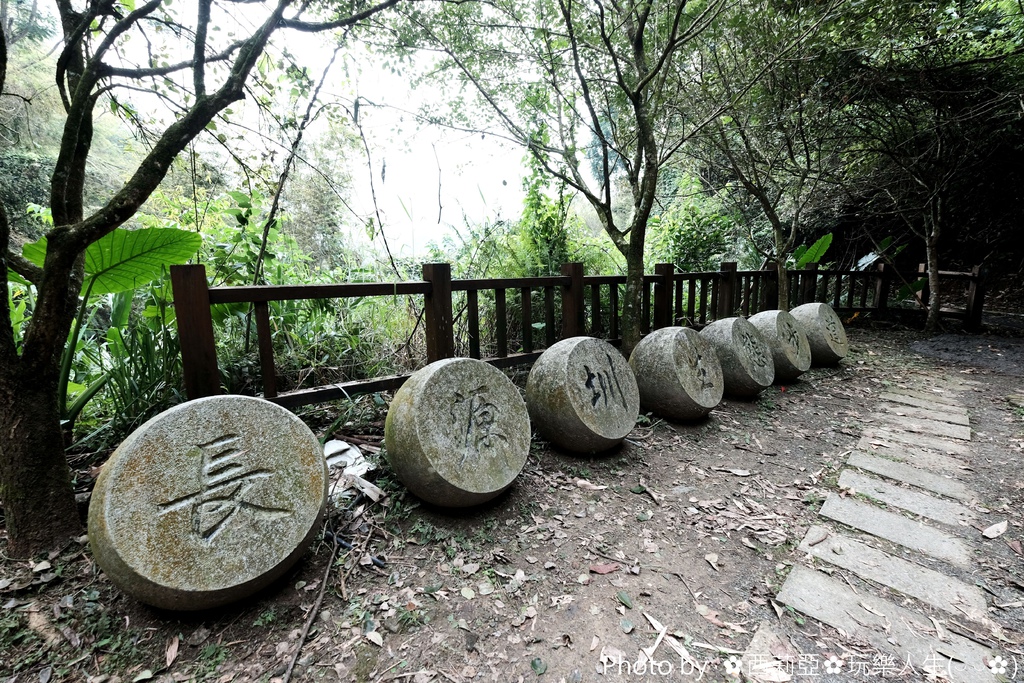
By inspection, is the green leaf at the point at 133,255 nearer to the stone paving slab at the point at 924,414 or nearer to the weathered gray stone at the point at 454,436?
the weathered gray stone at the point at 454,436

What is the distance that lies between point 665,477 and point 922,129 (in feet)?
26.4

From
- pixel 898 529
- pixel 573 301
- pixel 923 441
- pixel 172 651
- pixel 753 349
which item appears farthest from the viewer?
pixel 753 349

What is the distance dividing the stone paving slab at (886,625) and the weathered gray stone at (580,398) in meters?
1.39

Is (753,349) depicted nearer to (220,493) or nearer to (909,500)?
(909,500)

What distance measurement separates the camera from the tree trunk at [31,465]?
5.91 ft

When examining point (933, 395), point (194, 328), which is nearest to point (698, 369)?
point (933, 395)

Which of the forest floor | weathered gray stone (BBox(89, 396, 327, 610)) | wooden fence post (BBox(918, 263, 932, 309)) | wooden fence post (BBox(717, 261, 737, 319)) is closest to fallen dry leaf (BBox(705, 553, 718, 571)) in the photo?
the forest floor

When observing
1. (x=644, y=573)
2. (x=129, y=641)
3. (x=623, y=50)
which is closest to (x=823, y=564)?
(x=644, y=573)

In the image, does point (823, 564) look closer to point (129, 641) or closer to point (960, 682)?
point (960, 682)

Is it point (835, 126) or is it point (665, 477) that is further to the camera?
point (835, 126)

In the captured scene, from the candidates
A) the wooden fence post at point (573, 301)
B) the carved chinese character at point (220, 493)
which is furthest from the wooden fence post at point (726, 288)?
the carved chinese character at point (220, 493)

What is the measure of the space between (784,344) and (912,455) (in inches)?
72.7

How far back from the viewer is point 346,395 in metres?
2.82

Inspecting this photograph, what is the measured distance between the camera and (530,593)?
202cm
